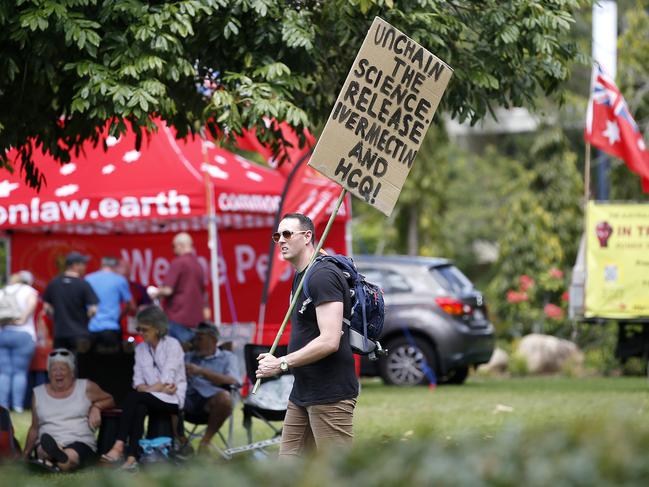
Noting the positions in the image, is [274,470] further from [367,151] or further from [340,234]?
[340,234]

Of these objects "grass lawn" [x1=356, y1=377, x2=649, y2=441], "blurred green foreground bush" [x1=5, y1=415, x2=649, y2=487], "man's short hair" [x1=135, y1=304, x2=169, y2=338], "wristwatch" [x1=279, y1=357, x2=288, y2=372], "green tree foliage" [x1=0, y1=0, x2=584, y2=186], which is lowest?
"grass lawn" [x1=356, y1=377, x2=649, y2=441]

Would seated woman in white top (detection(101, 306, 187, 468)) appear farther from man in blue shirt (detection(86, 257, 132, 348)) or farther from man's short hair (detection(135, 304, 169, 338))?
man in blue shirt (detection(86, 257, 132, 348))

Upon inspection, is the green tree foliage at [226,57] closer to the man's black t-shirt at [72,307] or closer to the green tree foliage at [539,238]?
the man's black t-shirt at [72,307]

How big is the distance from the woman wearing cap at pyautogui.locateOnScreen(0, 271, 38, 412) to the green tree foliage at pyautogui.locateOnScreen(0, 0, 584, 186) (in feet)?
16.4

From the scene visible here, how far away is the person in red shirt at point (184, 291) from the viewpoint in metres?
14.5

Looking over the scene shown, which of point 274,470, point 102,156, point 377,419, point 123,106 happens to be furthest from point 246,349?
point 274,470

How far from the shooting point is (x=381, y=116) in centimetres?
723

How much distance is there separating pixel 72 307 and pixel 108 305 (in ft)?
1.75

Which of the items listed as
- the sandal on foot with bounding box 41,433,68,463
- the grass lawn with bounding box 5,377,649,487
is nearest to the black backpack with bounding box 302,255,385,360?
the grass lawn with bounding box 5,377,649,487

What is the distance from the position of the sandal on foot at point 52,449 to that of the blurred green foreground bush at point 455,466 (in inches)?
259

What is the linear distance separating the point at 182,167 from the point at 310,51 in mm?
5964

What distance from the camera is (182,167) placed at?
14359mm

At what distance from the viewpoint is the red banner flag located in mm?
15805

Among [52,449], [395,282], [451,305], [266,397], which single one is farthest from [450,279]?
[52,449]
